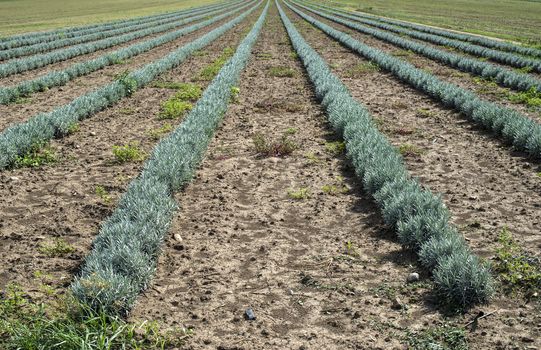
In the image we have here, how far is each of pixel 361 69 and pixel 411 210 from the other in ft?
44.9

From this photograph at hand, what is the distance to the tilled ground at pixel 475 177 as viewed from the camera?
4.75 meters

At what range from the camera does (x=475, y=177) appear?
8422mm

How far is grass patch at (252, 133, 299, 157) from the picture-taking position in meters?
9.80

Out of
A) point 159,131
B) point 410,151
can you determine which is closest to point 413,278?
point 410,151

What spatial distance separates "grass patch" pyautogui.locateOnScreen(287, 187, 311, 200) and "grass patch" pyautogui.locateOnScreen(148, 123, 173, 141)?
4.03m

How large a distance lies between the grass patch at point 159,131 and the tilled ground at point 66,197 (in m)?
0.10

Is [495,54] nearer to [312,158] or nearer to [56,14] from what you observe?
[312,158]

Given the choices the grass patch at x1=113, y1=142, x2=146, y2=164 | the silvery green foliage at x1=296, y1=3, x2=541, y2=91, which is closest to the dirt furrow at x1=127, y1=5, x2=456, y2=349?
the grass patch at x1=113, y1=142, x2=146, y2=164

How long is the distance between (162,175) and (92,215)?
118 centimetres

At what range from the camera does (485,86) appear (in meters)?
16.2

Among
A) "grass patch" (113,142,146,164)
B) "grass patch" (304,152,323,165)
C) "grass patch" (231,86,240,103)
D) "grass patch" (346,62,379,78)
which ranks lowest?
"grass patch" (304,152,323,165)

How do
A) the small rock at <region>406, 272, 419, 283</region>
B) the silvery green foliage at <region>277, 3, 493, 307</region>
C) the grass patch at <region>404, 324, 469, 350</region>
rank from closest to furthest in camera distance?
the grass patch at <region>404, 324, 469, 350</region>
the silvery green foliage at <region>277, 3, 493, 307</region>
the small rock at <region>406, 272, 419, 283</region>

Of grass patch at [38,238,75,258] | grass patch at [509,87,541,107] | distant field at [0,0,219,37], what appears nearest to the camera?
grass patch at [38,238,75,258]

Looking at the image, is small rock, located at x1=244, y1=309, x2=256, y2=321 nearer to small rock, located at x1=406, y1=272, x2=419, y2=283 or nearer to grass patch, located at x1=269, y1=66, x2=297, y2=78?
small rock, located at x1=406, y1=272, x2=419, y2=283
